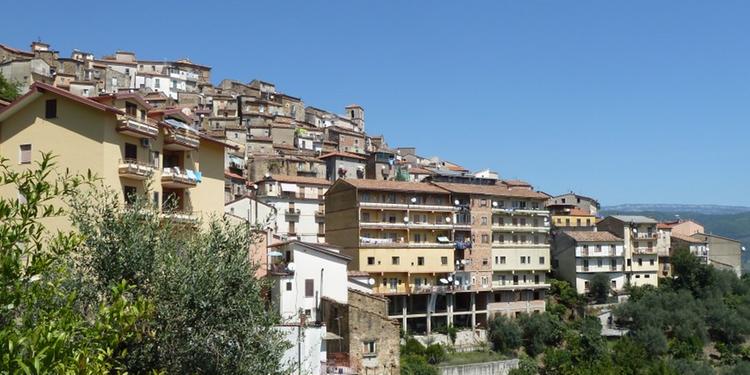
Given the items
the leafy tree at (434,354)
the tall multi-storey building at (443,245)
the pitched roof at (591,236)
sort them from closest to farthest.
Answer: the leafy tree at (434,354) < the tall multi-storey building at (443,245) < the pitched roof at (591,236)

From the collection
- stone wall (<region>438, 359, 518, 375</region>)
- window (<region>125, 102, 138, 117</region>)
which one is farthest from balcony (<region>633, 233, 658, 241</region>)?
window (<region>125, 102, 138, 117</region>)

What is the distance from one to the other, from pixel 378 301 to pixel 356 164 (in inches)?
1993

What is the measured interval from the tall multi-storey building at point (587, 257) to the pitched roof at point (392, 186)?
2019 centimetres

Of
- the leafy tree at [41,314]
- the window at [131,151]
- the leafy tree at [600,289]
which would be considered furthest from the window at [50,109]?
the leafy tree at [600,289]

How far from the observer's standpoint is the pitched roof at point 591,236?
7925cm

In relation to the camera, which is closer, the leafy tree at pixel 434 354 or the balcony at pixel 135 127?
the balcony at pixel 135 127

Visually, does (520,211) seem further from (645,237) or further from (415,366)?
(415,366)

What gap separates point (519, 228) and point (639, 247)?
64.1 feet

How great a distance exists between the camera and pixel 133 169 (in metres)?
28.8

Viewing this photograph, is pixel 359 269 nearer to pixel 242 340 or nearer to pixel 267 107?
pixel 242 340

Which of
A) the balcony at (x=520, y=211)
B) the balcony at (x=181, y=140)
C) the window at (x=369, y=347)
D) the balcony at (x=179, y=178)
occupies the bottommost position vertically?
the window at (x=369, y=347)

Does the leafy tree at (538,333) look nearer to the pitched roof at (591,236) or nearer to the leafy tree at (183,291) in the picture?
the pitched roof at (591,236)

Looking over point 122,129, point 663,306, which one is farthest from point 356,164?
point 122,129

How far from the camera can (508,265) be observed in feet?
233
